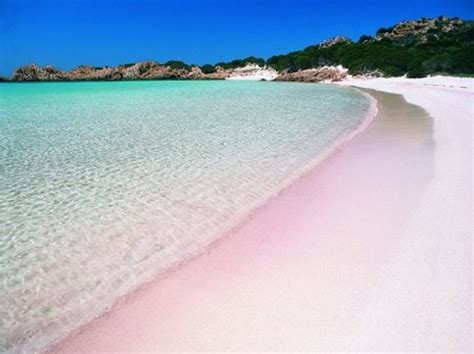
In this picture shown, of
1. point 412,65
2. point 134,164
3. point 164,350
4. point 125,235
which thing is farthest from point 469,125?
point 412,65


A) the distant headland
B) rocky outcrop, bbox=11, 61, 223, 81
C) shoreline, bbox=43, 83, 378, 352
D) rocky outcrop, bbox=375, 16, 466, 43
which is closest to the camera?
shoreline, bbox=43, 83, 378, 352

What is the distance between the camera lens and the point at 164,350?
280cm

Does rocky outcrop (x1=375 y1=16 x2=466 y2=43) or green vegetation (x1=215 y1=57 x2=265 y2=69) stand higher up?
rocky outcrop (x1=375 y1=16 x2=466 y2=43)

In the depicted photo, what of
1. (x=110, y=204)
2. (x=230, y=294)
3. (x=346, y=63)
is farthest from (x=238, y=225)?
(x=346, y=63)

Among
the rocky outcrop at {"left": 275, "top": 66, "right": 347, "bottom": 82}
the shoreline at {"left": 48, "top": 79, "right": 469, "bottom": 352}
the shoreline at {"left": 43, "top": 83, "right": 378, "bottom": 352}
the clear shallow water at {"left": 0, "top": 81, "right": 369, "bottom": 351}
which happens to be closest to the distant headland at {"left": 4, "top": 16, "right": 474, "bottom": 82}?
the rocky outcrop at {"left": 275, "top": 66, "right": 347, "bottom": 82}

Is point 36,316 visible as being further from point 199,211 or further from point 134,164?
point 134,164

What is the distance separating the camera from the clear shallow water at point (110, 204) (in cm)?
366

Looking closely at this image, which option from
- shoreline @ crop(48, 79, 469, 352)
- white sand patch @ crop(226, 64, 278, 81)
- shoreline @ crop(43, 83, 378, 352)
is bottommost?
white sand patch @ crop(226, 64, 278, 81)

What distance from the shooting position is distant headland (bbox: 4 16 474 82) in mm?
50719

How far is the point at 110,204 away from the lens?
231 inches

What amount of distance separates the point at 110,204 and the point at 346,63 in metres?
70.7

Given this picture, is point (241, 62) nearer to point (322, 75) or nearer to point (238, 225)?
point (322, 75)

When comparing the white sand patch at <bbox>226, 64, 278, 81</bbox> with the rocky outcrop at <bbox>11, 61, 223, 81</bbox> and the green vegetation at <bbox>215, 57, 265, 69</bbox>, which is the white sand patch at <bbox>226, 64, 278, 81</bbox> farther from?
the rocky outcrop at <bbox>11, 61, 223, 81</bbox>

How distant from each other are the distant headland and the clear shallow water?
40.5m
